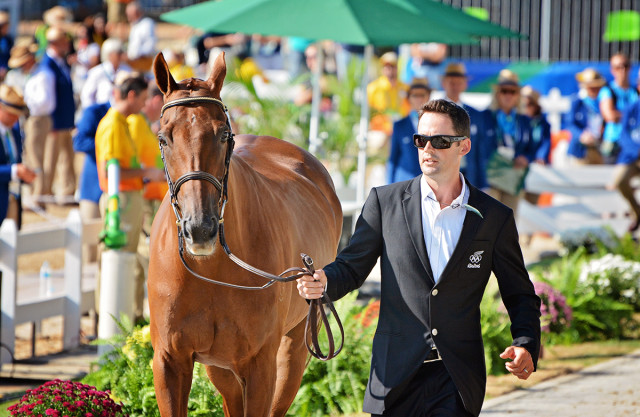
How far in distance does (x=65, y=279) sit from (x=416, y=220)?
208 inches

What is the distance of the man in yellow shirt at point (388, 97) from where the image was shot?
1664 centimetres

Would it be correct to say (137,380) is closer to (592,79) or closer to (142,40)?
(142,40)

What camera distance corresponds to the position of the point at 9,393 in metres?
6.79

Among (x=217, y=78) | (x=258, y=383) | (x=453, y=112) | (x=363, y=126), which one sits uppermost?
(x=217, y=78)

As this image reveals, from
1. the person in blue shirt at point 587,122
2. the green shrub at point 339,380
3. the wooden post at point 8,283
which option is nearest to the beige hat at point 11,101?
the wooden post at point 8,283

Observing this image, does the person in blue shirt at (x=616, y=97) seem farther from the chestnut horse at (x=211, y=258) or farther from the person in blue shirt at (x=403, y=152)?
the chestnut horse at (x=211, y=258)

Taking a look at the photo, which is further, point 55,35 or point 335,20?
point 55,35

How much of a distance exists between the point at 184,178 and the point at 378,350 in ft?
3.53

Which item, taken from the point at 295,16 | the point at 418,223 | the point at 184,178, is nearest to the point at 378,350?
the point at 418,223

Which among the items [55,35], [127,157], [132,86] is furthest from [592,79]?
[127,157]

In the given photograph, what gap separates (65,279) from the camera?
333 inches

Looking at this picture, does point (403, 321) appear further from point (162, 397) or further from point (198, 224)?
point (162, 397)

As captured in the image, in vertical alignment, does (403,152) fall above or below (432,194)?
below

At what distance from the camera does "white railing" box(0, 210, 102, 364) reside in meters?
7.64
